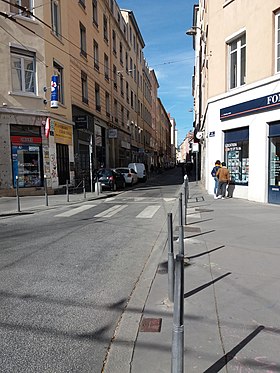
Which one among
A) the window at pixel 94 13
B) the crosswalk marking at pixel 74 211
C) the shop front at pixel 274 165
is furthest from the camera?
the window at pixel 94 13

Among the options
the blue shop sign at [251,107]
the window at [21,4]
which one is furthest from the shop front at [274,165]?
the window at [21,4]

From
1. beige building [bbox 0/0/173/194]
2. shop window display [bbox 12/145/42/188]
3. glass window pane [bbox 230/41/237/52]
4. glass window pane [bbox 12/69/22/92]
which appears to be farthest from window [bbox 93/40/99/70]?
glass window pane [bbox 230/41/237/52]

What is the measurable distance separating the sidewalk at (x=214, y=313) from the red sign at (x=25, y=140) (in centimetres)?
1259

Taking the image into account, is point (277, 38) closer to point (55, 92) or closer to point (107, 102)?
point (55, 92)

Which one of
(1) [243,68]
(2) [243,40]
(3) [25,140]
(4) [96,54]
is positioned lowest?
(3) [25,140]

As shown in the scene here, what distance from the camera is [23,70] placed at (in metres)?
16.7

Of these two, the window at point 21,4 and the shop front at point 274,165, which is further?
the window at point 21,4

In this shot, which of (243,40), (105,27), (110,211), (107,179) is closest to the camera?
(110,211)

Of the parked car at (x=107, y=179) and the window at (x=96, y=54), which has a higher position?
the window at (x=96, y=54)

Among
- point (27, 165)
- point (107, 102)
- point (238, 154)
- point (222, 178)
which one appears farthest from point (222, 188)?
point (107, 102)

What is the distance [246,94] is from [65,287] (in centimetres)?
1124

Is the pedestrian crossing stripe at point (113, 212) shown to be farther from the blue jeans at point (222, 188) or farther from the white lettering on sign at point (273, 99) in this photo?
the white lettering on sign at point (273, 99)

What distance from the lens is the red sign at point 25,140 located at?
16531 mm

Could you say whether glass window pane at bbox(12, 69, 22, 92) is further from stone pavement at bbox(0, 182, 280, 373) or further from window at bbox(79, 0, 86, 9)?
stone pavement at bbox(0, 182, 280, 373)
